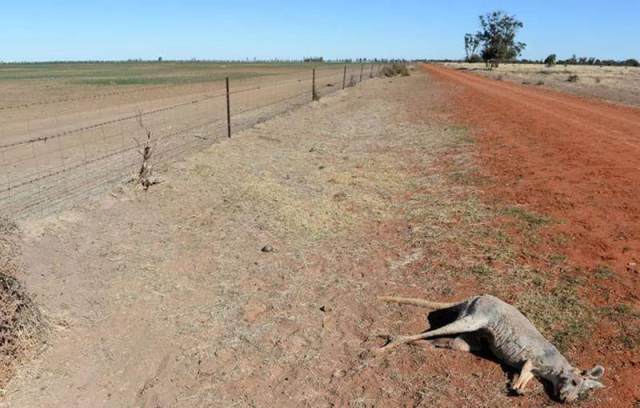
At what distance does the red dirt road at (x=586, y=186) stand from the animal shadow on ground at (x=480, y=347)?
19.4 inches

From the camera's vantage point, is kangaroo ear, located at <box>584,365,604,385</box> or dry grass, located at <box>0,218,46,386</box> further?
dry grass, located at <box>0,218,46,386</box>

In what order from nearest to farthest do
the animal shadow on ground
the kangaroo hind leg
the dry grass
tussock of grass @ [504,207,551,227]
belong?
the animal shadow on ground
the dry grass
the kangaroo hind leg
tussock of grass @ [504,207,551,227]

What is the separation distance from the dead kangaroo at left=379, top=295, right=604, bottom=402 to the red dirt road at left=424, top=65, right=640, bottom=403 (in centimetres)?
39

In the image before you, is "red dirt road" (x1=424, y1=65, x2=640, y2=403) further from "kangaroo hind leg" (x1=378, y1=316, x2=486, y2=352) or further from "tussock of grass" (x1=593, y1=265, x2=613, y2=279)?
"kangaroo hind leg" (x1=378, y1=316, x2=486, y2=352)

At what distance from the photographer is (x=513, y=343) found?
14.9 feet

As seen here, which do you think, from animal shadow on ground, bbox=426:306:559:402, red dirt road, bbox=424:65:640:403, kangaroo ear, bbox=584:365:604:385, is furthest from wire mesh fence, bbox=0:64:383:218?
kangaroo ear, bbox=584:365:604:385

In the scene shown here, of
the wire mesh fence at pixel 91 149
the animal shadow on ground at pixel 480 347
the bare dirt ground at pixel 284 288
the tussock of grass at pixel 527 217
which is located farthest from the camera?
the wire mesh fence at pixel 91 149

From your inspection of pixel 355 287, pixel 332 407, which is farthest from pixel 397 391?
pixel 355 287

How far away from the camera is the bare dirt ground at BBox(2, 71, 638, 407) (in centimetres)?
450

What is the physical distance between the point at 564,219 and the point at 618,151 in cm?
553

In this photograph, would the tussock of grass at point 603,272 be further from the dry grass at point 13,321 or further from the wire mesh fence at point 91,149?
the wire mesh fence at point 91,149

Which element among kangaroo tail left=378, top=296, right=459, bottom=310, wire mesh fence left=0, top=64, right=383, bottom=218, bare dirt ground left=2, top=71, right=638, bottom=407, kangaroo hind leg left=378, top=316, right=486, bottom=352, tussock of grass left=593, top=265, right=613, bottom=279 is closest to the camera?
bare dirt ground left=2, top=71, right=638, bottom=407

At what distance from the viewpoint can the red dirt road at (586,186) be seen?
18.0 feet

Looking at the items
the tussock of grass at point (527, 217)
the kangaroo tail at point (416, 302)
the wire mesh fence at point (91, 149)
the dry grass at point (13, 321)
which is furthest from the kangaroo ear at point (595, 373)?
the wire mesh fence at point (91, 149)
